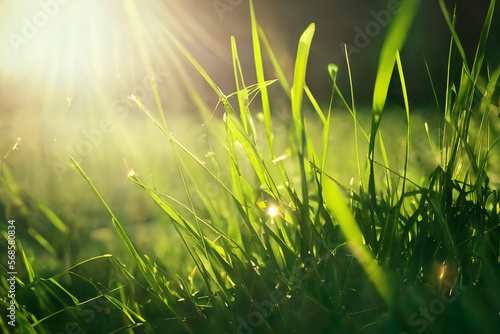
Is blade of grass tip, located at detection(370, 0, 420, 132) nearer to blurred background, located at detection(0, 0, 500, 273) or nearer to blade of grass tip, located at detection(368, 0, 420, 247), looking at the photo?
blade of grass tip, located at detection(368, 0, 420, 247)

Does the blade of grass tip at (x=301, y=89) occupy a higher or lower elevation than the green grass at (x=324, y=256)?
higher

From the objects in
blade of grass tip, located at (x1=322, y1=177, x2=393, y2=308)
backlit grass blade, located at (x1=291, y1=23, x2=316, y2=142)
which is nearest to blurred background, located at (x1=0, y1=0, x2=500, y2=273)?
backlit grass blade, located at (x1=291, y1=23, x2=316, y2=142)

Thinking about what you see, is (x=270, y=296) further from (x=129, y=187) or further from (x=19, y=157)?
(x=19, y=157)

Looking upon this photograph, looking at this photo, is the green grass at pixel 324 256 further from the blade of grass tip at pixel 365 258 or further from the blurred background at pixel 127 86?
the blurred background at pixel 127 86

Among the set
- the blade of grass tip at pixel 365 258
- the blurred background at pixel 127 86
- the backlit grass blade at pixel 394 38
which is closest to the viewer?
the backlit grass blade at pixel 394 38

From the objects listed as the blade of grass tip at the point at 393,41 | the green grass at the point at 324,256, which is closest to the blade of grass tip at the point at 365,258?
the green grass at the point at 324,256

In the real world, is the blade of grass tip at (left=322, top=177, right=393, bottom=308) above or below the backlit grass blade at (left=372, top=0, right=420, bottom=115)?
below

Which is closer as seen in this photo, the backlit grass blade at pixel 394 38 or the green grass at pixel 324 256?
the backlit grass blade at pixel 394 38

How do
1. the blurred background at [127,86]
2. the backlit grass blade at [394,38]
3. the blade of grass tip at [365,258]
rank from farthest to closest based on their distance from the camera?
the blurred background at [127,86] → the blade of grass tip at [365,258] → the backlit grass blade at [394,38]

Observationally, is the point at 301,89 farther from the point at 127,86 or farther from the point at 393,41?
the point at 127,86
